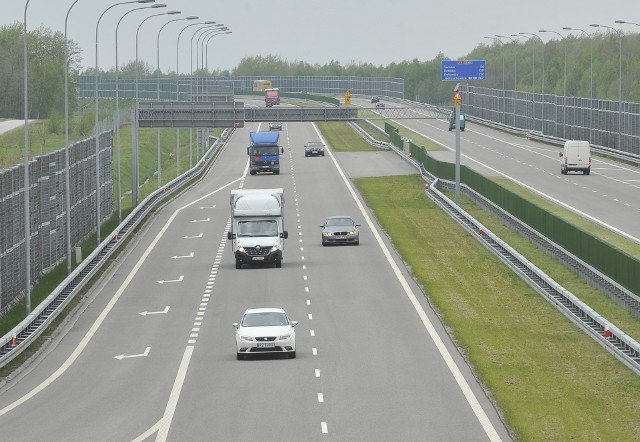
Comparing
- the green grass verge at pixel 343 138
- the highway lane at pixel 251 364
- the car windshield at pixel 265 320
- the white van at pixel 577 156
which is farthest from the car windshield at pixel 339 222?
the green grass verge at pixel 343 138

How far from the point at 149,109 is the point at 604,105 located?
39.0 metres

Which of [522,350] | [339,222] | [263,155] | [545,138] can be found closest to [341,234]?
[339,222]

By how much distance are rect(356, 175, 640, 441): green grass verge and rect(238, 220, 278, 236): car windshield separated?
6.24 meters

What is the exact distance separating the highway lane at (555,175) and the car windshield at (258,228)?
17646 mm

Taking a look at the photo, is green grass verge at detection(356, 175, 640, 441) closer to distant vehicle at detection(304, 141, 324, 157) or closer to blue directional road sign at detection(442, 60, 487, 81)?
blue directional road sign at detection(442, 60, 487, 81)

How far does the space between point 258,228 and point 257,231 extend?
149 millimetres

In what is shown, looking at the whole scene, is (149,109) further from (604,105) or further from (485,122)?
(485,122)

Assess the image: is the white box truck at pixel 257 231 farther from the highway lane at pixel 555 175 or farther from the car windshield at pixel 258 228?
the highway lane at pixel 555 175

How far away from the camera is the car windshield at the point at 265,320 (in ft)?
142

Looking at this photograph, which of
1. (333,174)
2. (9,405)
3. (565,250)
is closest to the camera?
(9,405)

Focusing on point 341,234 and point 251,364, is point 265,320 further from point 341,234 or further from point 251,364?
point 341,234

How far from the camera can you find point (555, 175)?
10900 cm

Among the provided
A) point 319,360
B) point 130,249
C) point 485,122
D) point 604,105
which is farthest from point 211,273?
point 485,122

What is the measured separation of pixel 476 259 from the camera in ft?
219
